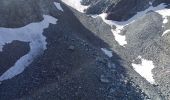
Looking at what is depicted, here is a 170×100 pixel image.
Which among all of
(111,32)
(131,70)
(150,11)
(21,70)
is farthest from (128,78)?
(150,11)

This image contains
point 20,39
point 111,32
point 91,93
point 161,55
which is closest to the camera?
point 91,93

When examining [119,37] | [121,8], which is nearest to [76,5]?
[121,8]

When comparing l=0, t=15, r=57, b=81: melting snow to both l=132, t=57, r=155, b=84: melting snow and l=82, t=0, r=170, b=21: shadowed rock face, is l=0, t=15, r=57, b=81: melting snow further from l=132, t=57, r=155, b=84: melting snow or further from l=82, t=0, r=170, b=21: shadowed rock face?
l=82, t=0, r=170, b=21: shadowed rock face

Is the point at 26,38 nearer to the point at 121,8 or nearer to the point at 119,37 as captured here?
the point at 119,37

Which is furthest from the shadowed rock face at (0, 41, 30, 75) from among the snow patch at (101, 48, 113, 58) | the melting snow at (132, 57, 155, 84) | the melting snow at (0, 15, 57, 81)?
the melting snow at (132, 57, 155, 84)

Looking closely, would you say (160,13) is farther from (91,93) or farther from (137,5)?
(91,93)

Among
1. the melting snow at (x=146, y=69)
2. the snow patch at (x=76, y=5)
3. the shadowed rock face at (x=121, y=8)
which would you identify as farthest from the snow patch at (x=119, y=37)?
the snow patch at (x=76, y=5)

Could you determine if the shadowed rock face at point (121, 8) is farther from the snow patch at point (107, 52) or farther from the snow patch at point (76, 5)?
the snow patch at point (107, 52)
